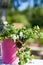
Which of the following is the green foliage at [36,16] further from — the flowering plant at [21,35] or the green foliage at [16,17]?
the flowering plant at [21,35]

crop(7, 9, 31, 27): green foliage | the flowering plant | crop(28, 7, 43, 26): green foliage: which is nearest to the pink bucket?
the flowering plant

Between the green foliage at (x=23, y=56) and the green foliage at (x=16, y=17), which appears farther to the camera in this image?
the green foliage at (x=16, y=17)

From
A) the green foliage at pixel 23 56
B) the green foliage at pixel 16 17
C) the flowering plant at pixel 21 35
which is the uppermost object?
the green foliage at pixel 16 17

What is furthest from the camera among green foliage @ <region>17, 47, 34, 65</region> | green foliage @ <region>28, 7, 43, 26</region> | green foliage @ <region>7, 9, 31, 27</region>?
green foliage @ <region>28, 7, 43, 26</region>

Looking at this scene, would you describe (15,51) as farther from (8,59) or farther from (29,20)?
(29,20)

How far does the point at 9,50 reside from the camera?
124 cm

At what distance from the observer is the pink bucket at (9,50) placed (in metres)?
1.24

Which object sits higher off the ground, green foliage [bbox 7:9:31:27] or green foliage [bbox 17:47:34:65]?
green foliage [bbox 7:9:31:27]

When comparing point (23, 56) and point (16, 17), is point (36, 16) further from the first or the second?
point (23, 56)

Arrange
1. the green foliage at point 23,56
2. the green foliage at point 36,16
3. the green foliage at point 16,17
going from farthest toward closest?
the green foliage at point 36,16 → the green foliage at point 16,17 → the green foliage at point 23,56

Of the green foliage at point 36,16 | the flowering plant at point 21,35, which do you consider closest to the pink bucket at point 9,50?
the flowering plant at point 21,35

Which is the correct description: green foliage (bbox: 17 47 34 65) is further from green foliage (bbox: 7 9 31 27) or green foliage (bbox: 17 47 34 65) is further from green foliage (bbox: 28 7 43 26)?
green foliage (bbox: 28 7 43 26)

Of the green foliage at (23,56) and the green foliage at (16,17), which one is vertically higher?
the green foliage at (16,17)

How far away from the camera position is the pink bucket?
4.08 feet
